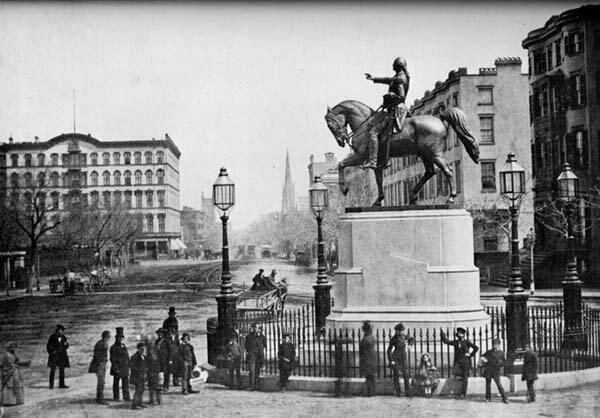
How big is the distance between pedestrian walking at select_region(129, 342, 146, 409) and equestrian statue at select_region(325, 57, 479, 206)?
546 cm

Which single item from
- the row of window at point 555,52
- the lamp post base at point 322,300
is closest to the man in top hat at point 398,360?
the lamp post base at point 322,300

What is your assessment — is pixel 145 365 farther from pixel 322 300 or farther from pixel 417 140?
pixel 417 140

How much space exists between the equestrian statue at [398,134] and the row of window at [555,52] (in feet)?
85.5

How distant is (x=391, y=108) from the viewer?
14336 mm

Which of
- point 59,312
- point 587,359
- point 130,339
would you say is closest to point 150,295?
point 59,312

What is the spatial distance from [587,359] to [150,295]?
27.6 metres

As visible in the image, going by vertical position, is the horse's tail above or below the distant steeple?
below

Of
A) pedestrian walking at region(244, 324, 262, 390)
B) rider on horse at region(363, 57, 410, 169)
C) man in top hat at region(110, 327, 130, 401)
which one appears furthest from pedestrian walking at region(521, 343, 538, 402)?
man in top hat at region(110, 327, 130, 401)

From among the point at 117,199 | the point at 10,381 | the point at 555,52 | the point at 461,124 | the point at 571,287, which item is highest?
the point at 555,52

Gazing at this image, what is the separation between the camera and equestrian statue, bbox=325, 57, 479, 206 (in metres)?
14.2

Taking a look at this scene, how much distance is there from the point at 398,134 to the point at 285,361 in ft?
18.2

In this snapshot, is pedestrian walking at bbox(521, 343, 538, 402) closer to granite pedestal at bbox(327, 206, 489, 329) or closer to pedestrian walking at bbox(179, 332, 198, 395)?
granite pedestal at bbox(327, 206, 489, 329)

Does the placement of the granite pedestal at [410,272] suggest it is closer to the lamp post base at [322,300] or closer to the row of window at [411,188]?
the lamp post base at [322,300]

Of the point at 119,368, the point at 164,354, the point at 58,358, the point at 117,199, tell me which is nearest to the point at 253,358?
the point at 164,354
